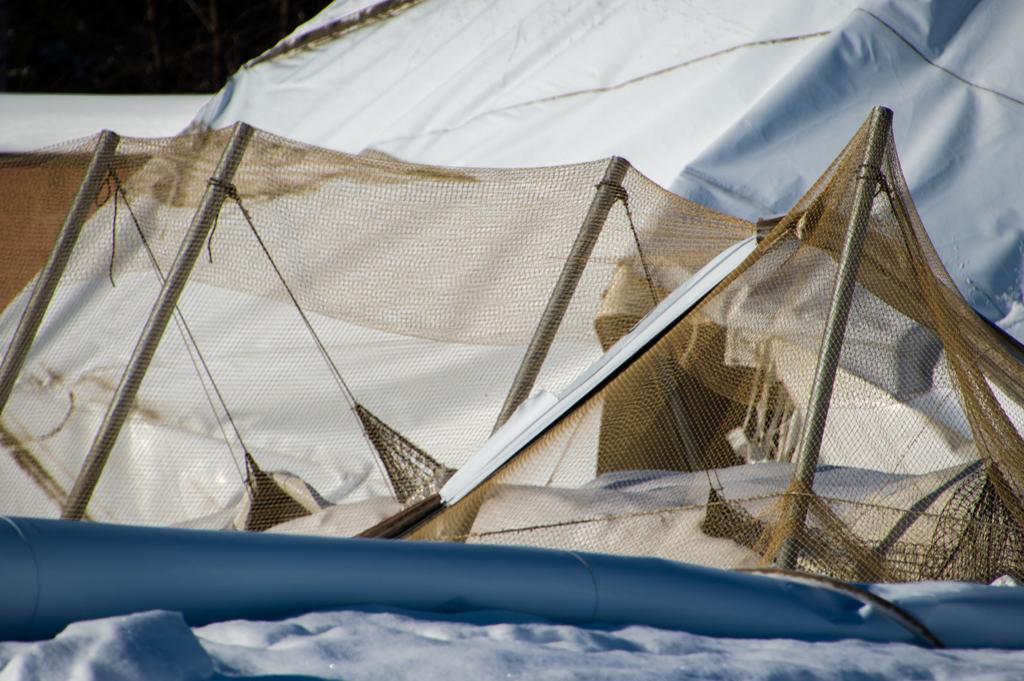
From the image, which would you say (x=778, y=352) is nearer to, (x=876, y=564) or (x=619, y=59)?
(x=876, y=564)

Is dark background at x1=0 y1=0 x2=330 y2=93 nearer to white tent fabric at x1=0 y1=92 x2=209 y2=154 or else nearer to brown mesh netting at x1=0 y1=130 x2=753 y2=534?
white tent fabric at x1=0 y1=92 x2=209 y2=154

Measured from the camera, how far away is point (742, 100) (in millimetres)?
5141

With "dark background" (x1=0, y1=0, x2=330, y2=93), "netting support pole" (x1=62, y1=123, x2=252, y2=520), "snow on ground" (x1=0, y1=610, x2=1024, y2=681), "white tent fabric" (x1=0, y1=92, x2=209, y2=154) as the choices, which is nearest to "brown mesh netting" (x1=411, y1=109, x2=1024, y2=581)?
"snow on ground" (x1=0, y1=610, x2=1024, y2=681)

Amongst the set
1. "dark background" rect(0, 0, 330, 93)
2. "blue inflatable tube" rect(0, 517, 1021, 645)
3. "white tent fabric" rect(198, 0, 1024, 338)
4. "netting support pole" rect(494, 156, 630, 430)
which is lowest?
"blue inflatable tube" rect(0, 517, 1021, 645)

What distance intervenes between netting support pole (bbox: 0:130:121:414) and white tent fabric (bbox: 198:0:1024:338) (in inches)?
78.5

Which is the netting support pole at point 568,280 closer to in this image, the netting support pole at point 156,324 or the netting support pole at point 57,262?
the netting support pole at point 156,324

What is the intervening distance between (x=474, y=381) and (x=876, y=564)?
1735mm

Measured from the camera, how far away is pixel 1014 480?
2.91 m

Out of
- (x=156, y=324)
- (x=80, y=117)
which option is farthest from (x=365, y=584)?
(x=80, y=117)

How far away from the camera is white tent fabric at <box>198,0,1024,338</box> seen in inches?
189

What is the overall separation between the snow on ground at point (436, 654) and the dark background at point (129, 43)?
13.8 meters

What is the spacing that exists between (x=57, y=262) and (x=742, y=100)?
272 centimetres

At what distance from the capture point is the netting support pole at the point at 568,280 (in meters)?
3.79

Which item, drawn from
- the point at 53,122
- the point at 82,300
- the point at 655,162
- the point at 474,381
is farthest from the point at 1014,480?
the point at 53,122
